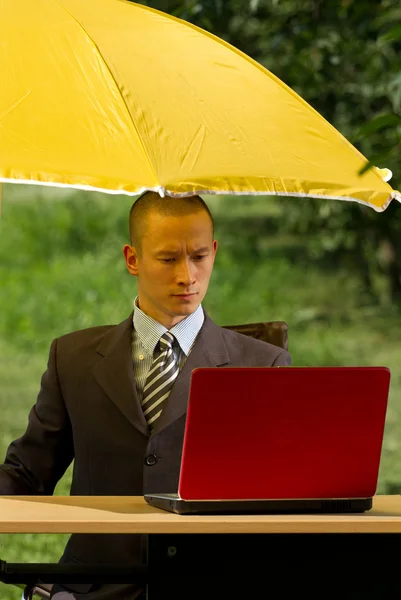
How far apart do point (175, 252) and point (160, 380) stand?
311mm

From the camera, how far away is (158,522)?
7.60 feet

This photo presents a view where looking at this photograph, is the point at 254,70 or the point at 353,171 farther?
the point at 254,70

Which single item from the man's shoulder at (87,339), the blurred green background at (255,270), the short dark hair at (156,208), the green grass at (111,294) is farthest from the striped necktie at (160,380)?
the green grass at (111,294)

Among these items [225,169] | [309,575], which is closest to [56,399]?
[225,169]

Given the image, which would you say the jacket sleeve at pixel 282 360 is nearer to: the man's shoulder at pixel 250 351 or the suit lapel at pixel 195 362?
the man's shoulder at pixel 250 351

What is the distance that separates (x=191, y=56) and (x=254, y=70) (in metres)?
0.21

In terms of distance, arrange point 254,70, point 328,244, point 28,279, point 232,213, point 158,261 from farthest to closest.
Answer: point 232,213 → point 328,244 → point 28,279 → point 254,70 → point 158,261

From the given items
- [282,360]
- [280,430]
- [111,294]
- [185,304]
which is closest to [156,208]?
[185,304]

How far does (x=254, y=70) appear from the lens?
3.34 m

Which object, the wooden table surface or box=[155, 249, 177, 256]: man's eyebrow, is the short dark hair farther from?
the wooden table surface

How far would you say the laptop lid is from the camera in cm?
240

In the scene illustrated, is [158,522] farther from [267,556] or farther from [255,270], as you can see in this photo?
[255,270]

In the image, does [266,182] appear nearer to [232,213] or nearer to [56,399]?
[56,399]

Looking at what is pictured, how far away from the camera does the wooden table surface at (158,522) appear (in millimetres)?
2271
